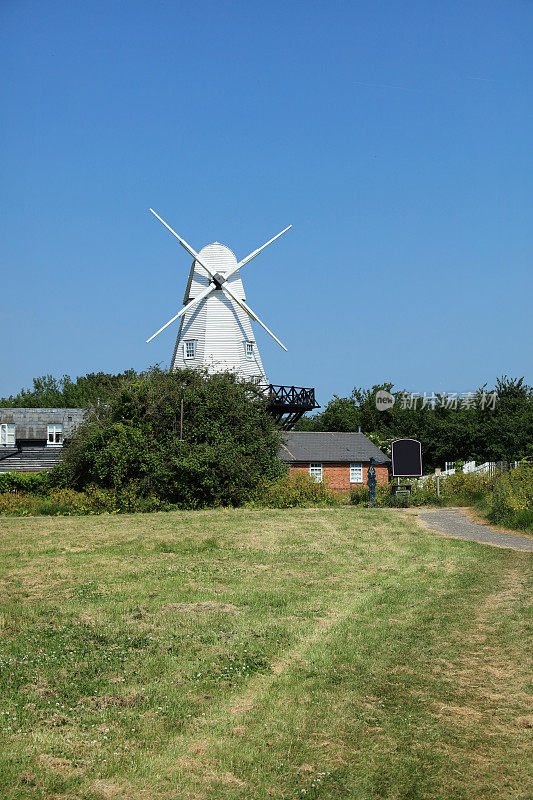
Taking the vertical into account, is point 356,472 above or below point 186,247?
below

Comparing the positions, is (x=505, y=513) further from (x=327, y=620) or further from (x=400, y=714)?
(x=400, y=714)

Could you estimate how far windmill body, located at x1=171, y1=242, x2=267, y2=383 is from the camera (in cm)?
3906

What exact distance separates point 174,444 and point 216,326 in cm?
1338

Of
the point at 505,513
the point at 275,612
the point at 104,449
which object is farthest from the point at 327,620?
the point at 104,449

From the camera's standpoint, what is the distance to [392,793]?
4.68 m

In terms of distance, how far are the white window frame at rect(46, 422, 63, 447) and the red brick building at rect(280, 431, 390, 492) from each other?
45.1 ft

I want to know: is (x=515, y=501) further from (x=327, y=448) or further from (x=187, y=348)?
(x=187, y=348)

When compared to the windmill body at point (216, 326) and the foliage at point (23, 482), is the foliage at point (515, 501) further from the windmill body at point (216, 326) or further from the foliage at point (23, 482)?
the windmill body at point (216, 326)

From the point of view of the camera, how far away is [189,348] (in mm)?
40000

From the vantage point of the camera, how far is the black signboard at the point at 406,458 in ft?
93.2

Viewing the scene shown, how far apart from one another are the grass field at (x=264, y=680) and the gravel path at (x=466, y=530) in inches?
112

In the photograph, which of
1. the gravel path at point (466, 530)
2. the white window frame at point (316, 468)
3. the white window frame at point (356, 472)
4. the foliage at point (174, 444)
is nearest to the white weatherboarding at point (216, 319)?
the white window frame at point (316, 468)

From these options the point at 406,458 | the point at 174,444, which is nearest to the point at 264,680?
the point at 174,444

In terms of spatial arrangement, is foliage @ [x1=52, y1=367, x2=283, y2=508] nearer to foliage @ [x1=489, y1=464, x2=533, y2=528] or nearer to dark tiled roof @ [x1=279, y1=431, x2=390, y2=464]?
foliage @ [x1=489, y1=464, x2=533, y2=528]
